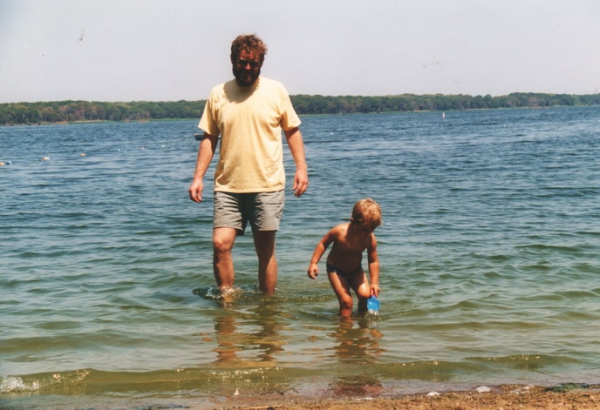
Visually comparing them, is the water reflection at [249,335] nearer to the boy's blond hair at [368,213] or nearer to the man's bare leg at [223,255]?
the man's bare leg at [223,255]

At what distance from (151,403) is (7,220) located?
9.93 m

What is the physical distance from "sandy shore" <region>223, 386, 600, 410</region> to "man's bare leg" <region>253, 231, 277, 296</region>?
224cm

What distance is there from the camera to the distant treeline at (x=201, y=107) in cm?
15588

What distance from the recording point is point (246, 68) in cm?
593

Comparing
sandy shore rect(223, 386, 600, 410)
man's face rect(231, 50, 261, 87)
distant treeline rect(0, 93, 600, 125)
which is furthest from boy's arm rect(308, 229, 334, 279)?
distant treeline rect(0, 93, 600, 125)

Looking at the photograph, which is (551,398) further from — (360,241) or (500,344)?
(360,241)

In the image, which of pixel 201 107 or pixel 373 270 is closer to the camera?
pixel 373 270

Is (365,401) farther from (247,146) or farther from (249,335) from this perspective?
(247,146)

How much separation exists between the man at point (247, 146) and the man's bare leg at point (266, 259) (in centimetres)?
11

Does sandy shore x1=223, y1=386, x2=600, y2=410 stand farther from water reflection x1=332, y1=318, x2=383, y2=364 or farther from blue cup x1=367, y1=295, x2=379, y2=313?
blue cup x1=367, y1=295, x2=379, y2=313

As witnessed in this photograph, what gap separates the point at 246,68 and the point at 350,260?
6.12 feet

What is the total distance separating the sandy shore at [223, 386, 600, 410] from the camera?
421 cm

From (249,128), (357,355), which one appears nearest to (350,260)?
(357,355)

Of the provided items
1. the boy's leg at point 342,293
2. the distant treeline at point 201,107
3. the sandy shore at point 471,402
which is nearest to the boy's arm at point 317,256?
the boy's leg at point 342,293
